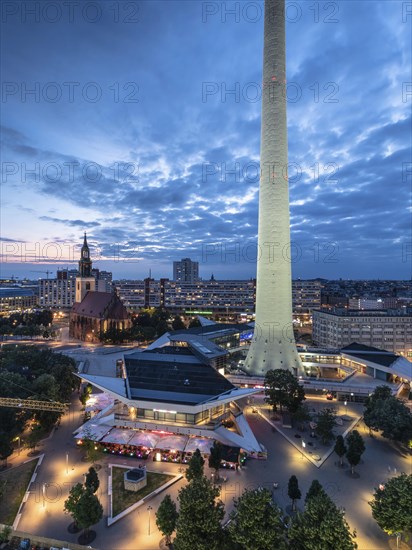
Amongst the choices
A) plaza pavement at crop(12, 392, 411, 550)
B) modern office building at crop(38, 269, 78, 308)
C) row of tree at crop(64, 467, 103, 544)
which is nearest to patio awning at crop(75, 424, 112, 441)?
plaza pavement at crop(12, 392, 411, 550)

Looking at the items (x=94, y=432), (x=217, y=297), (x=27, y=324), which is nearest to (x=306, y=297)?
(x=217, y=297)

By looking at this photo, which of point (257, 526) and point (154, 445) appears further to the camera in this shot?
point (154, 445)

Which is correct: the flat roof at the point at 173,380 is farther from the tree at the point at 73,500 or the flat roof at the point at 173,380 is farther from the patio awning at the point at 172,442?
the tree at the point at 73,500

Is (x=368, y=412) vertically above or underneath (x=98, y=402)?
above

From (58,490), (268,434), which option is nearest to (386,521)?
(268,434)

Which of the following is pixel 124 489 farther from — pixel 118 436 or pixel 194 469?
pixel 118 436

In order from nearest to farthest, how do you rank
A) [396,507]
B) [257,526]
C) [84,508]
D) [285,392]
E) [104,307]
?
[257,526], [396,507], [84,508], [285,392], [104,307]

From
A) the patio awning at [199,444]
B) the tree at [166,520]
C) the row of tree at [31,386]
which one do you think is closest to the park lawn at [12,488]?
the row of tree at [31,386]

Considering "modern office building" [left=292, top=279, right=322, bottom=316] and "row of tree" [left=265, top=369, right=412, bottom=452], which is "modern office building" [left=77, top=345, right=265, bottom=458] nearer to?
"row of tree" [left=265, top=369, right=412, bottom=452]
